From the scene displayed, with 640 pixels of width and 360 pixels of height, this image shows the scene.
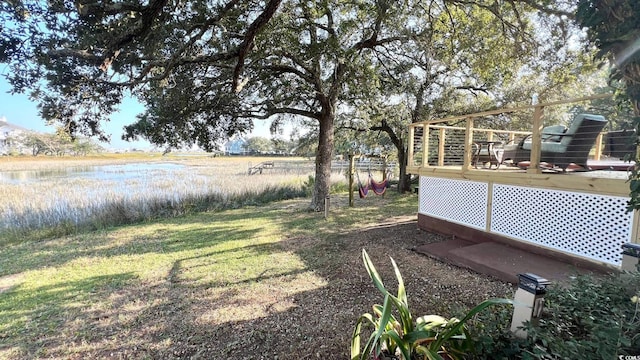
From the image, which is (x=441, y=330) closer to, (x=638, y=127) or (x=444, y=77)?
(x=638, y=127)

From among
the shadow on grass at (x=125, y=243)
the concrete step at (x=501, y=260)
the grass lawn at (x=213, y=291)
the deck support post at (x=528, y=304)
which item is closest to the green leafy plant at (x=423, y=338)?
the deck support post at (x=528, y=304)

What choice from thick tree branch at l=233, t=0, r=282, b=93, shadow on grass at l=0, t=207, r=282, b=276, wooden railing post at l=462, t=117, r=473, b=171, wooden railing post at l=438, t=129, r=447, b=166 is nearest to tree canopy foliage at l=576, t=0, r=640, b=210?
thick tree branch at l=233, t=0, r=282, b=93

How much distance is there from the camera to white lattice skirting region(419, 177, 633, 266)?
125 inches

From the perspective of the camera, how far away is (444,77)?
8.84 metres

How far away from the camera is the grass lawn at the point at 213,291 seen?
2348 millimetres

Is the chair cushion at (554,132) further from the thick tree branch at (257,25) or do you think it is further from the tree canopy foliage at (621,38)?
the thick tree branch at (257,25)

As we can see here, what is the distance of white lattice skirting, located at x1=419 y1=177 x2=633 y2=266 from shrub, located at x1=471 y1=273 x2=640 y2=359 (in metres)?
1.74

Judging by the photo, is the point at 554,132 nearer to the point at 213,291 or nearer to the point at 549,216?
the point at 549,216

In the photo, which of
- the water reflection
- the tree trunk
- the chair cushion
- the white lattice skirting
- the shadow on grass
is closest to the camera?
the white lattice skirting

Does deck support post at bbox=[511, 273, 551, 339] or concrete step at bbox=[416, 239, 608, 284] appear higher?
deck support post at bbox=[511, 273, 551, 339]

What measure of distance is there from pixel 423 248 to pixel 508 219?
1258mm

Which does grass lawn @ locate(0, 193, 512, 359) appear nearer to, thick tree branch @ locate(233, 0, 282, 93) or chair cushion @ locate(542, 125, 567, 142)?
chair cushion @ locate(542, 125, 567, 142)

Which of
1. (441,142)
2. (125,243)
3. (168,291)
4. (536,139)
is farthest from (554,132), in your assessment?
(125,243)

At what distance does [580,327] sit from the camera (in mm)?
1211
